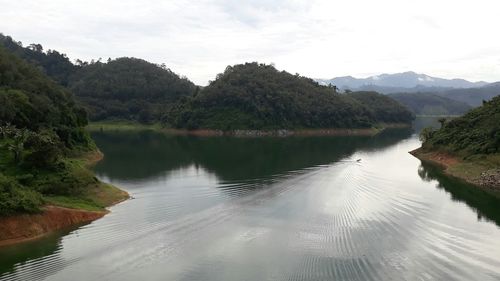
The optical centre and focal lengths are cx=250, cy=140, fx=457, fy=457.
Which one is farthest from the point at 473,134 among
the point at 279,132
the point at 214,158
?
the point at 279,132

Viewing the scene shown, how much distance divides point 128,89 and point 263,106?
4621 cm

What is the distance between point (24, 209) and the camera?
24000 millimetres

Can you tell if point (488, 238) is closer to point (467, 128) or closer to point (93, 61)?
point (467, 128)

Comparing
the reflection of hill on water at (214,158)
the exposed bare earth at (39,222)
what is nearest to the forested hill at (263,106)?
the reflection of hill on water at (214,158)

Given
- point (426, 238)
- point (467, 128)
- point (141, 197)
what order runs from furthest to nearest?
point (467, 128)
point (141, 197)
point (426, 238)

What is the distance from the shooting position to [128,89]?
449 feet

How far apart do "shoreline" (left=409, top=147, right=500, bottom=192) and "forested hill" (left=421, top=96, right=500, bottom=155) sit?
142cm

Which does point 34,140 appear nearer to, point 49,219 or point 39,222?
point 49,219

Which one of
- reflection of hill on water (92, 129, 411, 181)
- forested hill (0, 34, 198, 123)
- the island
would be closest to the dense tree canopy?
reflection of hill on water (92, 129, 411, 181)

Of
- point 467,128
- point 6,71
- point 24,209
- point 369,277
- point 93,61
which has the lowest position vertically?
point 369,277

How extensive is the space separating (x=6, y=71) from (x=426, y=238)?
161 feet

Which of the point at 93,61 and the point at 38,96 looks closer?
the point at 38,96

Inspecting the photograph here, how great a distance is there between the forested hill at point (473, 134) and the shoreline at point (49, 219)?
38530mm

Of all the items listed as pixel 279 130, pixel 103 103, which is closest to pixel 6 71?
pixel 279 130
